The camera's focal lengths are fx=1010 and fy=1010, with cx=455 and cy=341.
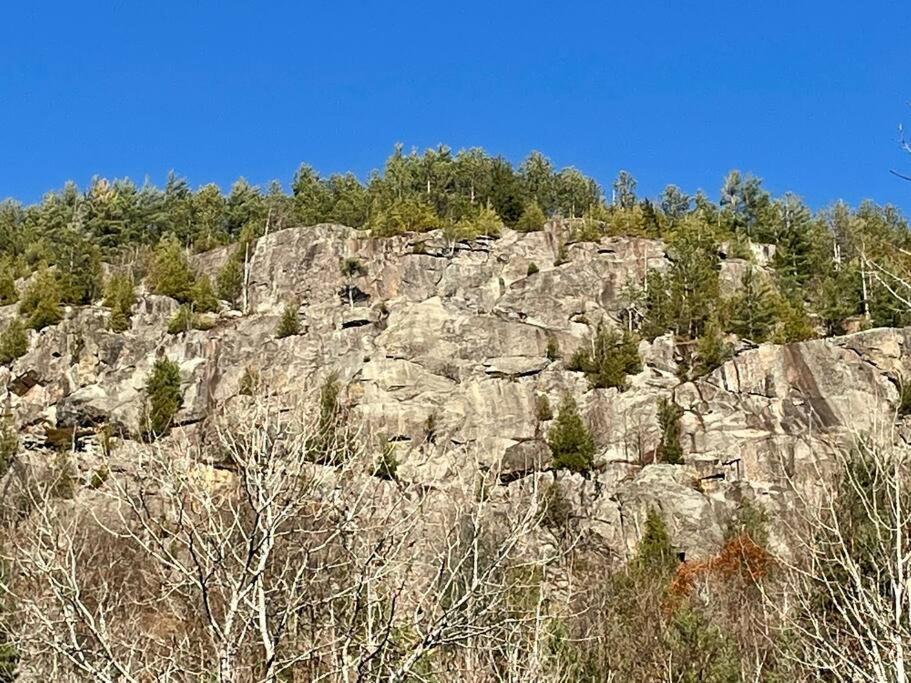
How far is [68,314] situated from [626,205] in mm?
47015

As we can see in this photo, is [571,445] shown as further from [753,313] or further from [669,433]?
[753,313]

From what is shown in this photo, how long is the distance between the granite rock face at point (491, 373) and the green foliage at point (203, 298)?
45.2 inches

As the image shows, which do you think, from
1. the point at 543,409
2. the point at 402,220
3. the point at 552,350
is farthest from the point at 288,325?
the point at 543,409

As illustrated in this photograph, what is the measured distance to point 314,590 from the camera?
11.8m

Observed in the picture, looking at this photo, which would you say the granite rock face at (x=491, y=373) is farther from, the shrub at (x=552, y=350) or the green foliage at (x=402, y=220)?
the green foliage at (x=402, y=220)

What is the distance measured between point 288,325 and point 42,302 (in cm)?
1619

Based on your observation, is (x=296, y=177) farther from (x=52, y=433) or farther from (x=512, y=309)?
(x=52, y=433)

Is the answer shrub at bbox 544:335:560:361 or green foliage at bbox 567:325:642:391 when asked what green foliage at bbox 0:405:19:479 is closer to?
shrub at bbox 544:335:560:361

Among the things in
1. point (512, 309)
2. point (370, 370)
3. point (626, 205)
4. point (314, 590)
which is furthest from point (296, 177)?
point (314, 590)

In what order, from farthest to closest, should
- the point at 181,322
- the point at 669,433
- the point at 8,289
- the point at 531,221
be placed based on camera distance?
1. the point at 531,221
2. the point at 8,289
3. the point at 181,322
4. the point at 669,433

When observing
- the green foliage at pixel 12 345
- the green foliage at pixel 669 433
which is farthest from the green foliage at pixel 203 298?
the green foliage at pixel 669 433

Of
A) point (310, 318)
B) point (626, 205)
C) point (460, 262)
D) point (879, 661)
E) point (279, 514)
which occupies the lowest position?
point (879, 661)

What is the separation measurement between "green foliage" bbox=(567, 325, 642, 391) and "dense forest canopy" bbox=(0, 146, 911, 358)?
3.66 m

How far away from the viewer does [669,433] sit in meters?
46.7
